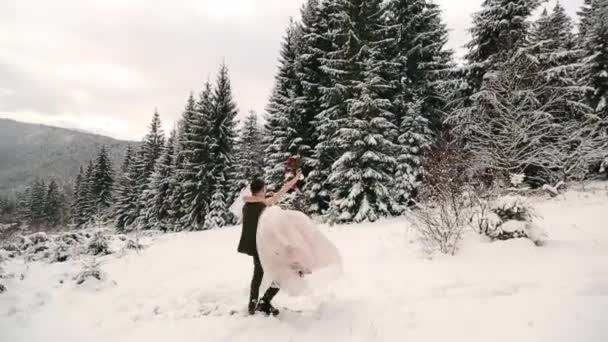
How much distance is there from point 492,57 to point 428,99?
4.23 m

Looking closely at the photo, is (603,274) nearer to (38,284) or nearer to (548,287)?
(548,287)

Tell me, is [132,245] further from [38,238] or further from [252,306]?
[252,306]

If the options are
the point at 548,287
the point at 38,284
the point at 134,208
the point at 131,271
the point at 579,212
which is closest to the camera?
the point at 548,287

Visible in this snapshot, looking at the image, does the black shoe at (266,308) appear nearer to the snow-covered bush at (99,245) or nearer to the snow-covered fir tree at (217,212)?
the snow-covered bush at (99,245)

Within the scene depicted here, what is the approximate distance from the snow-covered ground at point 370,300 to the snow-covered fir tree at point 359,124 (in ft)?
23.7

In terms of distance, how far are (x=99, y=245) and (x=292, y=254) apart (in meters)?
9.59

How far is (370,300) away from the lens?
5414 mm

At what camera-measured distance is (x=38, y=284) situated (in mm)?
7164

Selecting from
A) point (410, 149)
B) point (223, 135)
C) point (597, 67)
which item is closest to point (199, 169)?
point (223, 135)

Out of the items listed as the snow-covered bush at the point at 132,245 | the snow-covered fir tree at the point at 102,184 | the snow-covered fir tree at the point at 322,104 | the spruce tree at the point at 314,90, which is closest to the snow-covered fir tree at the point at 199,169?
the spruce tree at the point at 314,90

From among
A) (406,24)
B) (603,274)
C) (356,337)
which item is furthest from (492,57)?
(356,337)

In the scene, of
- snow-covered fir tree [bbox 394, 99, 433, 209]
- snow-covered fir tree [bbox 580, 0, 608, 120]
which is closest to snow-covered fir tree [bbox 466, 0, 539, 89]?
snow-covered fir tree [bbox 394, 99, 433, 209]

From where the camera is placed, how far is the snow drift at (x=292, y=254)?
14.9ft

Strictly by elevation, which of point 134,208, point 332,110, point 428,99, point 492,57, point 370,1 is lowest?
point 134,208
